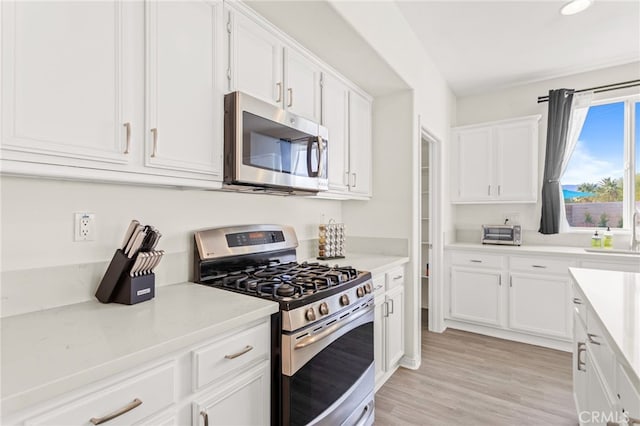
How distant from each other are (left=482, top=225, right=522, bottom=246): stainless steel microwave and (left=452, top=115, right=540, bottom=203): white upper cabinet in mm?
312

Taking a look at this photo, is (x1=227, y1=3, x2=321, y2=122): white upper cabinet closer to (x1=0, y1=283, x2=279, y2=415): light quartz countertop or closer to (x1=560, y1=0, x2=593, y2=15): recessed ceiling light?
(x1=0, y1=283, x2=279, y2=415): light quartz countertop

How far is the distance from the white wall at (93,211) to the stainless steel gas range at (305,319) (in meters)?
0.13

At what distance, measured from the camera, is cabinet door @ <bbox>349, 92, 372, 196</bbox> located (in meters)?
2.62

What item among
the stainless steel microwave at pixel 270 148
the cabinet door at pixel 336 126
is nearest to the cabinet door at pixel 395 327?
the cabinet door at pixel 336 126

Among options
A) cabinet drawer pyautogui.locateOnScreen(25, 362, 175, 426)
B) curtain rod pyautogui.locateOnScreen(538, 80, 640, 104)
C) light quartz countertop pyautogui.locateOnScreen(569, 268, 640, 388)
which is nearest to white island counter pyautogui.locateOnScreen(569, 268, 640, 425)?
light quartz countertop pyautogui.locateOnScreen(569, 268, 640, 388)

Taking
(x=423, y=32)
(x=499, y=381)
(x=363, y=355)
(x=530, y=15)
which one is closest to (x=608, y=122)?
(x=530, y=15)

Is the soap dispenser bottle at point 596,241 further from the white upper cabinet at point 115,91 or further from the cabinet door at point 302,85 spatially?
the white upper cabinet at point 115,91

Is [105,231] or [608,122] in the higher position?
[608,122]

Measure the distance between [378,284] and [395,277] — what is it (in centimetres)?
32

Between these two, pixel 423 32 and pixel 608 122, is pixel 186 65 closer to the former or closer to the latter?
pixel 423 32

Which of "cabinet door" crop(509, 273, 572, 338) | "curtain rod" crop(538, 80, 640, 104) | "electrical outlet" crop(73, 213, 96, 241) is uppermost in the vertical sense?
"curtain rod" crop(538, 80, 640, 104)

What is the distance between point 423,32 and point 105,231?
2.85 meters

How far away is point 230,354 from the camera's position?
1.13 meters

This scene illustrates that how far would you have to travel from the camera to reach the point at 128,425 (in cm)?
85
